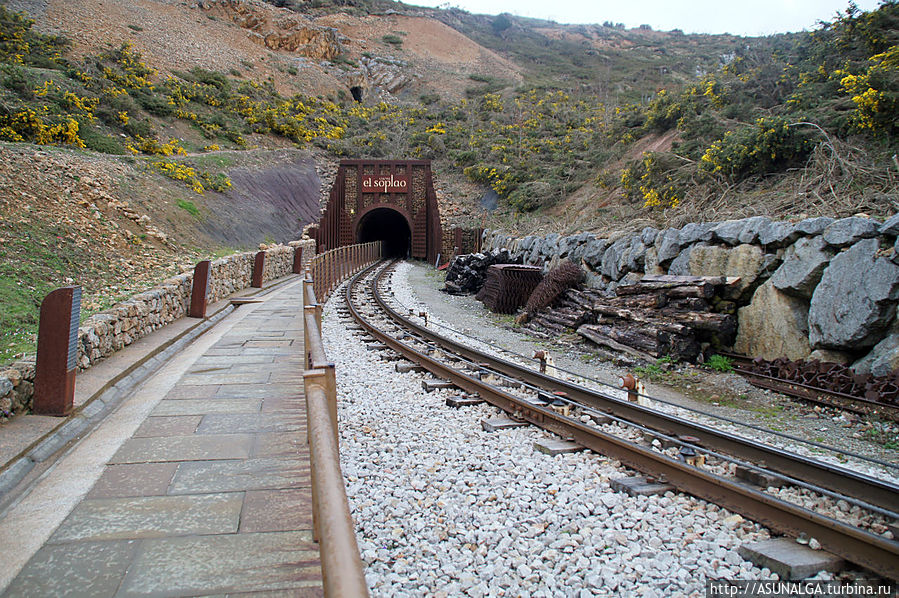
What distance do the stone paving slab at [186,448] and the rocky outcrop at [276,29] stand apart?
66.0m

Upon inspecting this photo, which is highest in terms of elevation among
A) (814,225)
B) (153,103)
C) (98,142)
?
(153,103)

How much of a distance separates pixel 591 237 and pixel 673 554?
1063cm

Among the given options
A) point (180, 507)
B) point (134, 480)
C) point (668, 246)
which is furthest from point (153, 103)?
point (180, 507)

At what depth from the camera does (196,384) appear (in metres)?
5.93

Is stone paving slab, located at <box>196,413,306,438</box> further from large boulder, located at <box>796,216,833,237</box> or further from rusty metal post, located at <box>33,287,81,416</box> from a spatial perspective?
large boulder, located at <box>796,216,833,237</box>

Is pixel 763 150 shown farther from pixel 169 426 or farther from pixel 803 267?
pixel 169 426

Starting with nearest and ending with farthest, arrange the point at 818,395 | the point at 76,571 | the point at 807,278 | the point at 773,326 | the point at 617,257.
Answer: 1. the point at 76,571
2. the point at 818,395
3. the point at 807,278
4. the point at 773,326
5. the point at 617,257

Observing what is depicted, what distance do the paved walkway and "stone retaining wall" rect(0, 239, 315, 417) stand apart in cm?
69

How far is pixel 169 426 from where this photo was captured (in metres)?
4.54

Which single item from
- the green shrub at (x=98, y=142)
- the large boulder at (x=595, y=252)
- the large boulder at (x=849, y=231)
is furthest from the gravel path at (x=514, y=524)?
the green shrub at (x=98, y=142)

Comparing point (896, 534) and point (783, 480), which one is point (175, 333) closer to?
point (783, 480)

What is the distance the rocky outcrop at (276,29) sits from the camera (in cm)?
6134

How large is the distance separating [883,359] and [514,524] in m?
5.36

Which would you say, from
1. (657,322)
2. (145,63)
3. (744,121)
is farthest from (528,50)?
(657,322)
